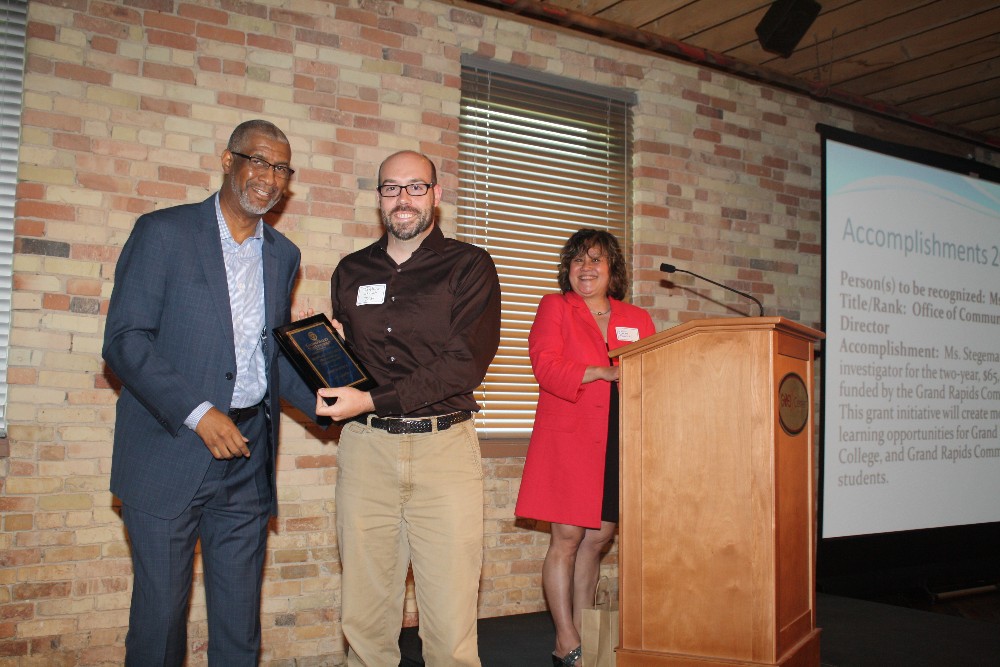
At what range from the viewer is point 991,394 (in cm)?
556

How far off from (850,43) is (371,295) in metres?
3.80

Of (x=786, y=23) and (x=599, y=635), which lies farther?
(x=786, y=23)

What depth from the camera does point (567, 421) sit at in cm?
324

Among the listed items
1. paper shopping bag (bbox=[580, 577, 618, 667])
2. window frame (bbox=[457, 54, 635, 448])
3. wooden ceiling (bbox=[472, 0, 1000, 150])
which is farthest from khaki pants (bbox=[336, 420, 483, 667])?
wooden ceiling (bbox=[472, 0, 1000, 150])

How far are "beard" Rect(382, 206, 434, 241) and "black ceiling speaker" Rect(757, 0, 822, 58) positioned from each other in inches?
113

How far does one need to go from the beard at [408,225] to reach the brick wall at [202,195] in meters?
1.27

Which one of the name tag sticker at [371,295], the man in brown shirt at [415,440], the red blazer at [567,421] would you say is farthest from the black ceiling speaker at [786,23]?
the name tag sticker at [371,295]

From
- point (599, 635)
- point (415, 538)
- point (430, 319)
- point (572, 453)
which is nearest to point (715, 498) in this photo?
point (599, 635)

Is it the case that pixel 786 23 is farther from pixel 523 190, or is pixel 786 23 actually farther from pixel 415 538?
pixel 415 538

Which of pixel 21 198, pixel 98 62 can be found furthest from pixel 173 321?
pixel 98 62

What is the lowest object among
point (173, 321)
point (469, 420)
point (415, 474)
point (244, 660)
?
point (244, 660)

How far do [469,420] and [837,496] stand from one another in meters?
3.27

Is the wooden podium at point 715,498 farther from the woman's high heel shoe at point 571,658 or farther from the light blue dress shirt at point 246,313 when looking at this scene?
the light blue dress shirt at point 246,313

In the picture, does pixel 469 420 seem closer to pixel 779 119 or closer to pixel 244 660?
pixel 244 660
